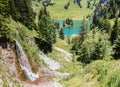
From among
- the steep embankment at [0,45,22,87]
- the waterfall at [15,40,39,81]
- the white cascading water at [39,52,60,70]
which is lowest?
the white cascading water at [39,52,60,70]

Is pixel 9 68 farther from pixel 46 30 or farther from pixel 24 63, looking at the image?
pixel 46 30

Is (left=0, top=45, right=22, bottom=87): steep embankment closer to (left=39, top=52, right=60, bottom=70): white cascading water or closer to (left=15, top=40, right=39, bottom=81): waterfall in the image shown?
(left=15, top=40, right=39, bottom=81): waterfall

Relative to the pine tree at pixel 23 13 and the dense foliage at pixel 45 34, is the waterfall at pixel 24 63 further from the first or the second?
the dense foliage at pixel 45 34

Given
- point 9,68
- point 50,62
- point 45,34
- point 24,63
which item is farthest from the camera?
point 45,34

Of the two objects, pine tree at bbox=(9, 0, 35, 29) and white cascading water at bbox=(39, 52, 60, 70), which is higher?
pine tree at bbox=(9, 0, 35, 29)

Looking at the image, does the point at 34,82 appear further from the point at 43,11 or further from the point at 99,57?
the point at 43,11

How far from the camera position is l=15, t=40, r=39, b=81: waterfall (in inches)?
2114

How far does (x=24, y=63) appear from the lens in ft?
185

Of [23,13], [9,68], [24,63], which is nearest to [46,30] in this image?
[23,13]

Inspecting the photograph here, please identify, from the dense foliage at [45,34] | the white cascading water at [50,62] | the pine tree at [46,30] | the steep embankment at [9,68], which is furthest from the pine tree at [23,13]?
the steep embankment at [9,68]

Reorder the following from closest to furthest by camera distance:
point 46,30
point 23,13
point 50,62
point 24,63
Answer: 1. point 24,63
2. point 50,62
3. point 23,13
4. point 46,30

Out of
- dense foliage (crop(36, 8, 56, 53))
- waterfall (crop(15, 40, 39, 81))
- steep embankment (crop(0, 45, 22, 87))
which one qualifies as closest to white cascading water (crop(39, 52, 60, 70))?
dense foliage (crop(36, 8, 56, 53))

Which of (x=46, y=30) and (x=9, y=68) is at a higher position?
(x=9, y=68)

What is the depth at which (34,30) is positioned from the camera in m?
98.1
